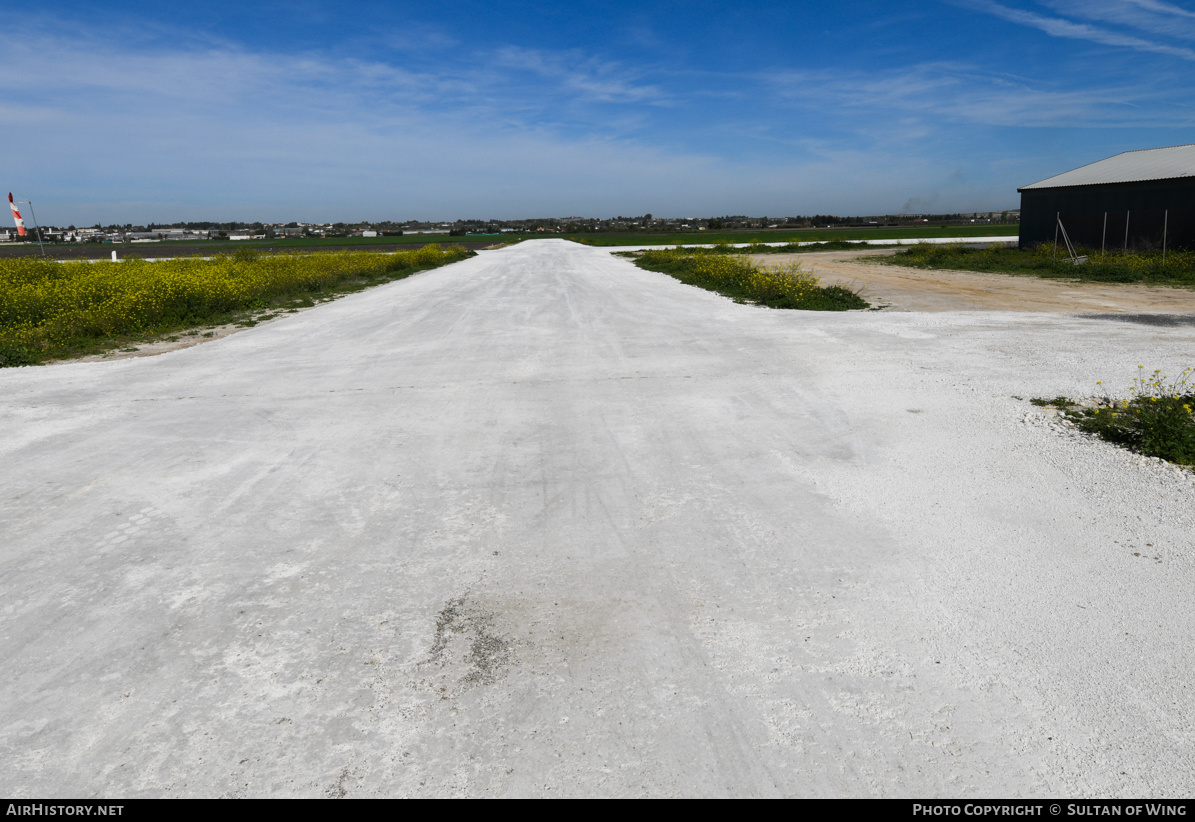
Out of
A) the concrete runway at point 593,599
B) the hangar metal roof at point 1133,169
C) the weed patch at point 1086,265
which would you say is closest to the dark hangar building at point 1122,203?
the hangar metal roof at point 1133,169

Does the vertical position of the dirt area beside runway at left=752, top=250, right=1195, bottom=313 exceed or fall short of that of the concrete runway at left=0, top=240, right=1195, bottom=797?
it exceeds it

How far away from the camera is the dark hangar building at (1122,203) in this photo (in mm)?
23156

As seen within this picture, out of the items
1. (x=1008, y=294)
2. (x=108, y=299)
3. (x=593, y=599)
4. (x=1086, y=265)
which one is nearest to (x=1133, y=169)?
(x=1086, y=265)

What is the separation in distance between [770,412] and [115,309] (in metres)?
12.9

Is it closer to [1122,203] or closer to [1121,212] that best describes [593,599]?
[1121,212]

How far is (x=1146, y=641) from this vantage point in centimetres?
308

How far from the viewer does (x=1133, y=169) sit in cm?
2691

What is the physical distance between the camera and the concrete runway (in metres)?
2.47

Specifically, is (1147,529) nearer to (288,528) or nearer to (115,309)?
(288,528)

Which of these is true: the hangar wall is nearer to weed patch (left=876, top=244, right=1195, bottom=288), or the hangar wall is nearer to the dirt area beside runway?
weed patch (left=876, top=244, right=1195, bottom=288)

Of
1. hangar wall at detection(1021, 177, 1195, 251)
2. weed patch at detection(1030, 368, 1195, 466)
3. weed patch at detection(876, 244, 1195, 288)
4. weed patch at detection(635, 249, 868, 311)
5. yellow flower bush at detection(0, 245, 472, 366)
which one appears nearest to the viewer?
weed patch at detection(1030, 368, 1195, 466)

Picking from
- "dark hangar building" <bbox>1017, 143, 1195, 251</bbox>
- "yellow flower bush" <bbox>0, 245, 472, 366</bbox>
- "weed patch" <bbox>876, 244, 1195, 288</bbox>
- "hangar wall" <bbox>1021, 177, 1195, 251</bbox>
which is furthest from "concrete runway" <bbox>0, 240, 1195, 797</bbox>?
"dark hangar building" <bbox>1017, 143, 1195, 251</bbox>

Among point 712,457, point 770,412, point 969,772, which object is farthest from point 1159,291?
point 969,772

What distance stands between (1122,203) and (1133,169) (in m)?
3.06
